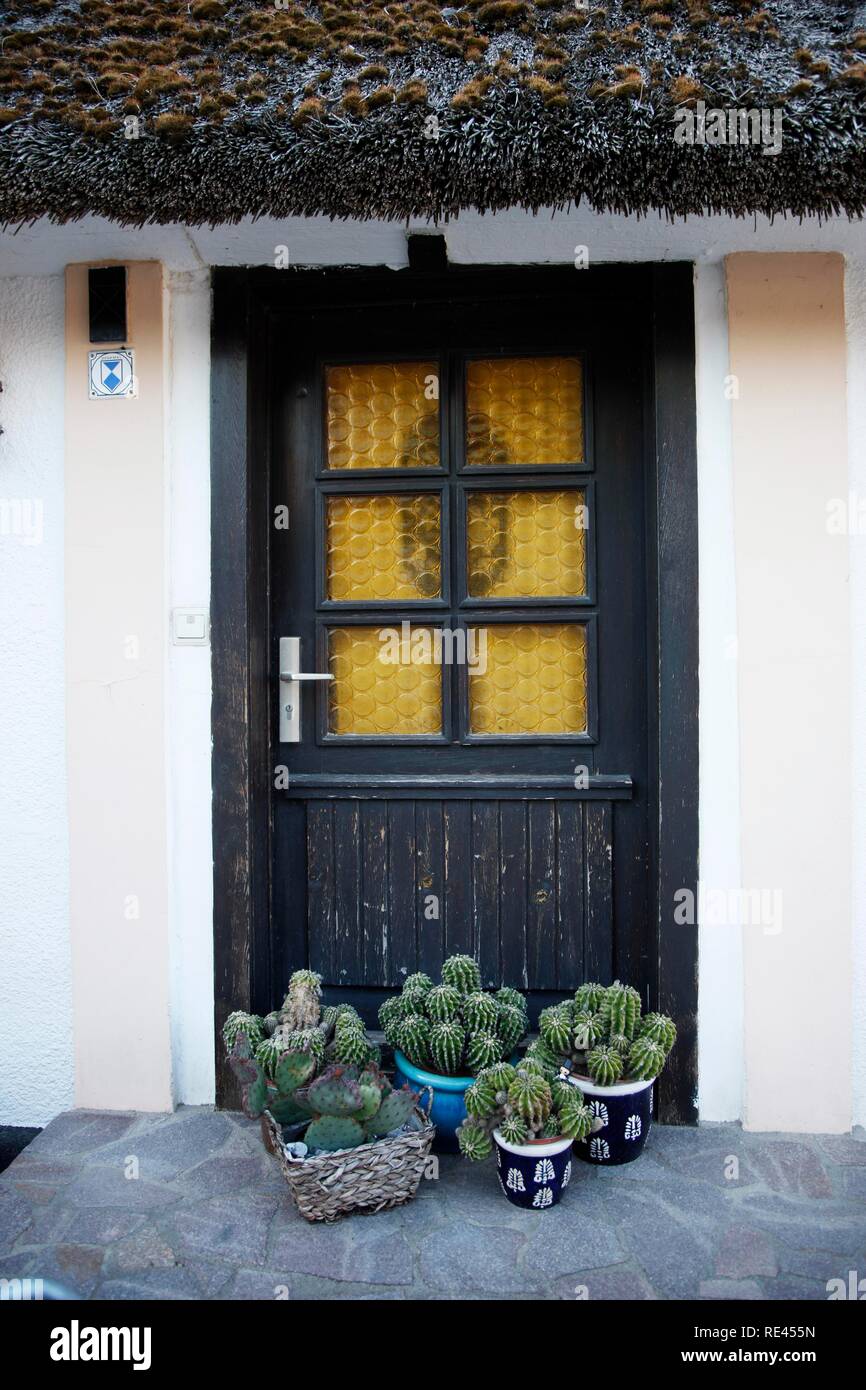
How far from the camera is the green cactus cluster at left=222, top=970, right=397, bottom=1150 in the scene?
2.14 metres

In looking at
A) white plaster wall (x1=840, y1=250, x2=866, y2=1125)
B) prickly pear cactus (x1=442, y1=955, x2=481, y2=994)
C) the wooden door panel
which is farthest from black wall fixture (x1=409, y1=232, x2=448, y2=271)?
prickly pear cactus (x1=442, y1=955, x2=481, y2=994)

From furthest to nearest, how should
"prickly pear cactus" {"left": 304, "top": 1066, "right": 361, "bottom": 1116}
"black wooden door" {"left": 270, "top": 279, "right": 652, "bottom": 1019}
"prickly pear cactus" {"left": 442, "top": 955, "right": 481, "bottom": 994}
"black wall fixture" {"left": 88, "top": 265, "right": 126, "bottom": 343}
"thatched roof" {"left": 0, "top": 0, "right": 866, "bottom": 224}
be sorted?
1. "black wooden door" {"left": 270, "top": 279, "right": 652, "bottom": 1019}
2. "black wall fixture" {"left": 88, "top": 265, "right": 126, "bottom": 343}
3. "prickly pear cactus" {"left": 442, "top": 955, "right": 481, "bottom": 994}
4. "thatched roof" {"left": 0, "top": 0, "right": 866, "bottom": 224}
5. "prickly pear cactus" {"left": 304, "top": 1066, "right": 361, "bottom": 1116}

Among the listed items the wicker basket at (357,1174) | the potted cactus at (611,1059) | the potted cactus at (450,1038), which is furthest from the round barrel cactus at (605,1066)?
the wicker basket at (357,1174)

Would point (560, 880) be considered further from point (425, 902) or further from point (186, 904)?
point (186, 904)

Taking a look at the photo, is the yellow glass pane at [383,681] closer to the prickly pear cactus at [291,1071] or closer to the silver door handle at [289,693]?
the silver door handle at [289,693]

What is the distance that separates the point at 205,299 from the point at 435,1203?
8.95 feet

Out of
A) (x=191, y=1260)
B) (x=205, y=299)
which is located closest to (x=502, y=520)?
(x=205, y=299)

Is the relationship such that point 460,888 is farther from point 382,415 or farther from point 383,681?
point 382,415

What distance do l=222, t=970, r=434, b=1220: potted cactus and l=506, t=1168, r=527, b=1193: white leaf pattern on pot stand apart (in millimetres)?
227

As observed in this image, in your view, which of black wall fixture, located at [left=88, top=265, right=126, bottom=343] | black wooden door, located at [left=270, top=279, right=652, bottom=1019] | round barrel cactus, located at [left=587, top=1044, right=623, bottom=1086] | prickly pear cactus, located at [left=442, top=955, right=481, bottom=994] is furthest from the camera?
black wooden door, located at [left=270, top=279, right=652, bottom=1019]

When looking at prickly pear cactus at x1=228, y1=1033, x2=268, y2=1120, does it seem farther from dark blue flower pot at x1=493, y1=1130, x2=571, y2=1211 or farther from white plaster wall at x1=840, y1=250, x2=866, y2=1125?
white plaster wall at x1=840, y1=250, x2=866, y2=1125

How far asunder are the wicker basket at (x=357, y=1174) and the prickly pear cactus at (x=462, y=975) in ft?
1.31

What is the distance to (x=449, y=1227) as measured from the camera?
2176mm
